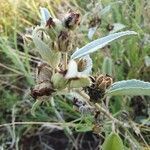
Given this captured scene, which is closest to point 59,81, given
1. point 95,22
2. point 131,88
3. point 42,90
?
point 42,90

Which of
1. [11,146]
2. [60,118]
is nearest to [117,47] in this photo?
[60,118]

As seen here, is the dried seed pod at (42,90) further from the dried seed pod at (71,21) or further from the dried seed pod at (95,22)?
the dried seed pod at (95,22)

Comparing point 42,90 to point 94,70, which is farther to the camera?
point 94,70

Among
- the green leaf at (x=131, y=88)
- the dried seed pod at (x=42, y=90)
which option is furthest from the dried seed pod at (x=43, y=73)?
the green leaf at (x=131, y=88)

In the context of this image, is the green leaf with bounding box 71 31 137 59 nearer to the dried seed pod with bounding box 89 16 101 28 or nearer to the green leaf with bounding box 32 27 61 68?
the green leaf with bounding box 32 27 61 68

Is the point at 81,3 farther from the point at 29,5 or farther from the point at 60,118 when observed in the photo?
the point at 60,118

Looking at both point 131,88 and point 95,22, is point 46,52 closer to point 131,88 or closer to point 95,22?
point 131,88
